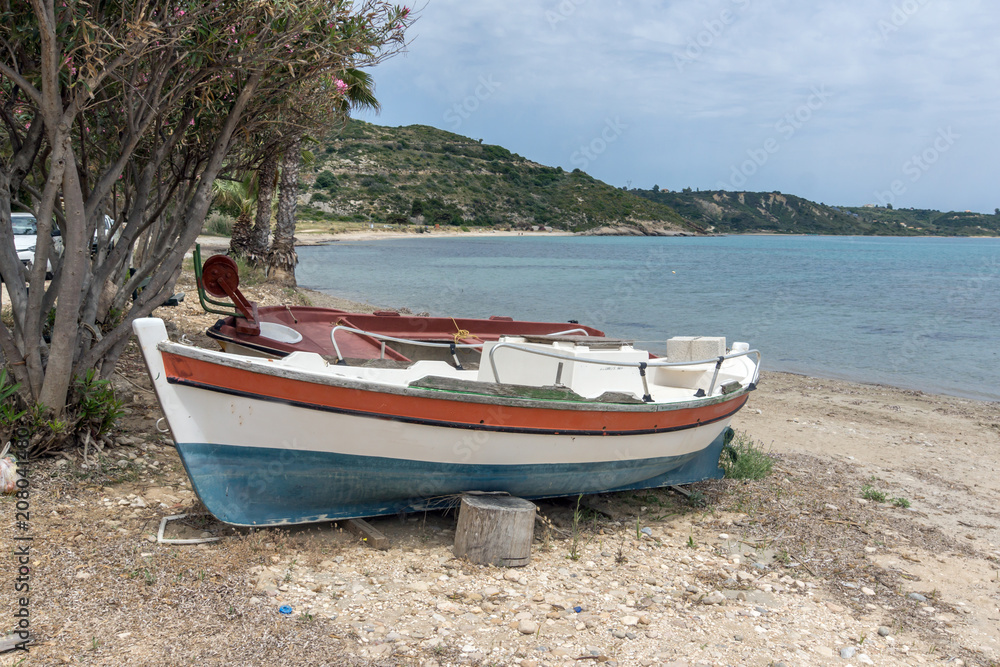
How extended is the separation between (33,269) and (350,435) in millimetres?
2560

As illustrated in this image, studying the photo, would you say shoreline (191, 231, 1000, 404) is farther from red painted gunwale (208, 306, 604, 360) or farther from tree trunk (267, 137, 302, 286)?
red painted gunwale (208, 306, 604, 360)

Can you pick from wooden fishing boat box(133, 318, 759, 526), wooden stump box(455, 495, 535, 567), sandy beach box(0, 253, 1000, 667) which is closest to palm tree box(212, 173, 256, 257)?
sandy beach box(0, 253, 1000, 667)

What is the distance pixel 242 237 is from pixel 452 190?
73756mm

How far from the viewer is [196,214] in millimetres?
5863

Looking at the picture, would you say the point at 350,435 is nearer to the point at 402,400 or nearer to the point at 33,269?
the point at 402,400

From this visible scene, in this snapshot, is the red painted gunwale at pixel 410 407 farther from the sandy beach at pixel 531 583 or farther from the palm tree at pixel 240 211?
the palm tree at pixel 240 211

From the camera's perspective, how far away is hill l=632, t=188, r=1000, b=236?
125500mm

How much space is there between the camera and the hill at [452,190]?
264 feet

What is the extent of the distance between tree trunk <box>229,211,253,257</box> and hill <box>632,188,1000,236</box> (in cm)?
11156

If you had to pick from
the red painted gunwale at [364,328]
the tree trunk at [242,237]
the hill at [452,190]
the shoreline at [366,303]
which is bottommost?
the shoreline at [366,303]

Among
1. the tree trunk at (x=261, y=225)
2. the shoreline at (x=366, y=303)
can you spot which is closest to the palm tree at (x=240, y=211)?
the tree trunk at (x=261, y=225)

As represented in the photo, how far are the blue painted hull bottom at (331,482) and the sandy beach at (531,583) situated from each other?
20cm

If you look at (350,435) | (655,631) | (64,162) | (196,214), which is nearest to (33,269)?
(64,162)

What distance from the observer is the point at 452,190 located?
91.1 metres
